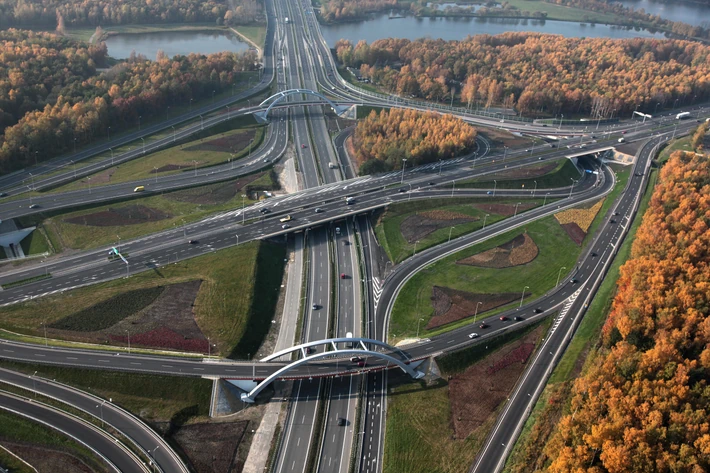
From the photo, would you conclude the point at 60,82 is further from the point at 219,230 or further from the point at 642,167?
the point at 642,167

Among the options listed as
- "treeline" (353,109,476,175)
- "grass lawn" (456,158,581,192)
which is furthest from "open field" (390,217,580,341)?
"treeline" (353,109,476,175)

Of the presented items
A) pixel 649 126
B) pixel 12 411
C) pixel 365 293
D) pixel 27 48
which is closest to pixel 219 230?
pixel 365 293

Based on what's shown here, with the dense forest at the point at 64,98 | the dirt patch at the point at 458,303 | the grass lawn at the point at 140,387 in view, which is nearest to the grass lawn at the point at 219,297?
the grass lawn at the point at 140,387

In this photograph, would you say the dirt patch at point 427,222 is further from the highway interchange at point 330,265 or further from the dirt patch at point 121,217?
the dirt patch at point 121,217

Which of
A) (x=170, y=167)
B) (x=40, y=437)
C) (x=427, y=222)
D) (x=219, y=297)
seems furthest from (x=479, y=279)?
(x=170, y=167)

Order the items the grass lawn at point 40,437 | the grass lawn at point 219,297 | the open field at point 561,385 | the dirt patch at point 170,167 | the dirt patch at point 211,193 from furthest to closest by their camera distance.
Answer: the dirt patch at point 170,167, the dirt patch at point 211,193, the grass lawn at point 219,297, the open field at point 561,385, the grass lawn at point 40,437

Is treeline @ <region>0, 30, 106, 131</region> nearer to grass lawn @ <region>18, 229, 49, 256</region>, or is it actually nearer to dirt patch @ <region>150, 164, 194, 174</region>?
dirt patch @ <region>150, 164, 194, 174</region>
